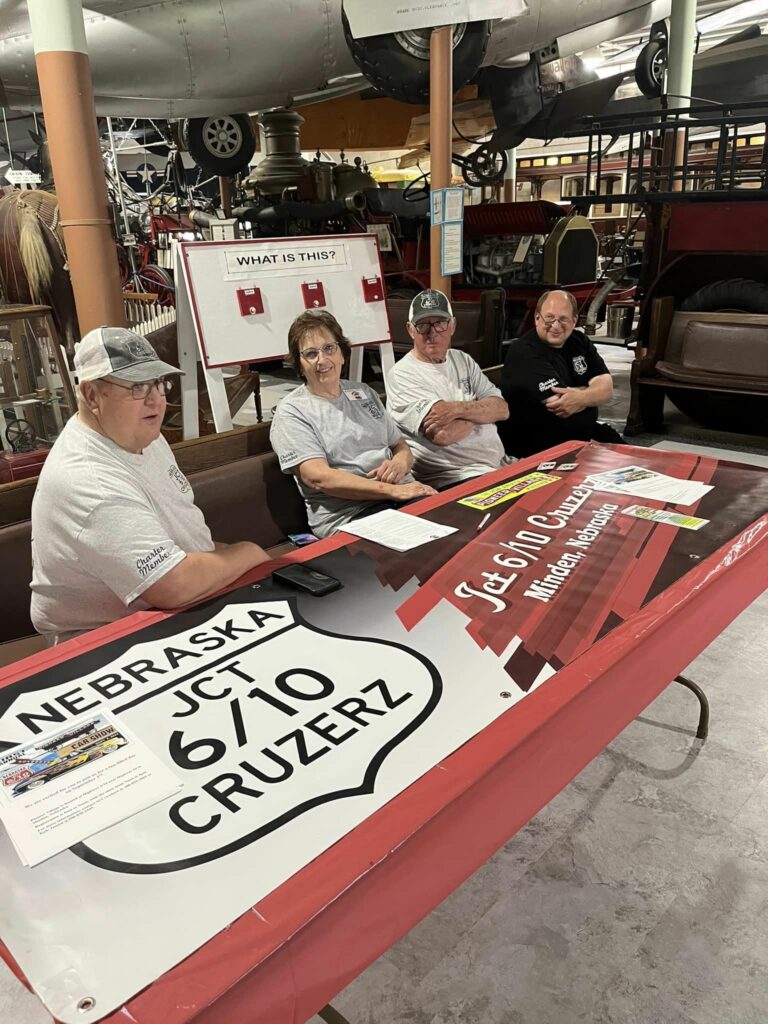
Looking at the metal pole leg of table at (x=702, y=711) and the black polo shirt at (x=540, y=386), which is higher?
the black polo shirt at (x=540, y=386)


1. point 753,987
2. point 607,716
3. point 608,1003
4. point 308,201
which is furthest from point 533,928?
point 308,201

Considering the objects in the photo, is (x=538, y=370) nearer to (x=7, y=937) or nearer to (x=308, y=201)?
(x=7, y=937)

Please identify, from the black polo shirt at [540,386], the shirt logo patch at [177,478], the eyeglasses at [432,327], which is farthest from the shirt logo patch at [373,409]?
the black polo shirt at [540,386]

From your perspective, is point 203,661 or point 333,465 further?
point 333,465

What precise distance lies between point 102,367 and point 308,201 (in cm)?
705

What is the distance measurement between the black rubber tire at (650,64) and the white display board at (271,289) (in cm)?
688

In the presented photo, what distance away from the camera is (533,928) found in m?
1.57

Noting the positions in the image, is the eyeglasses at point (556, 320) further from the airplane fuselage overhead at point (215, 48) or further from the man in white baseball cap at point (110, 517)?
the airplane fuselage overhead at point (215, 48)

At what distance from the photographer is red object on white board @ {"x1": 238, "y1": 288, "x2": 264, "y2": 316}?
10.1ft

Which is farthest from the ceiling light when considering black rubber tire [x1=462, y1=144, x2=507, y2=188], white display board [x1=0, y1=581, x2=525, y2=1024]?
white display board [x1=0, y1=581, x2=525, y2=1024]

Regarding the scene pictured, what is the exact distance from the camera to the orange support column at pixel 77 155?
2975 mm

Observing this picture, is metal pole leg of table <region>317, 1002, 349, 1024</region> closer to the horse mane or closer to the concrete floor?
the concrete floor

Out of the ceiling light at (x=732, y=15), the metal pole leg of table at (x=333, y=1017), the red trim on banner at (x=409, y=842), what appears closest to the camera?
the red trim on banner at (x=409, y=842)

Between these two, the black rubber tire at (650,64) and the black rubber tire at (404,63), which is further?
the black rubber tire at (650,64)
